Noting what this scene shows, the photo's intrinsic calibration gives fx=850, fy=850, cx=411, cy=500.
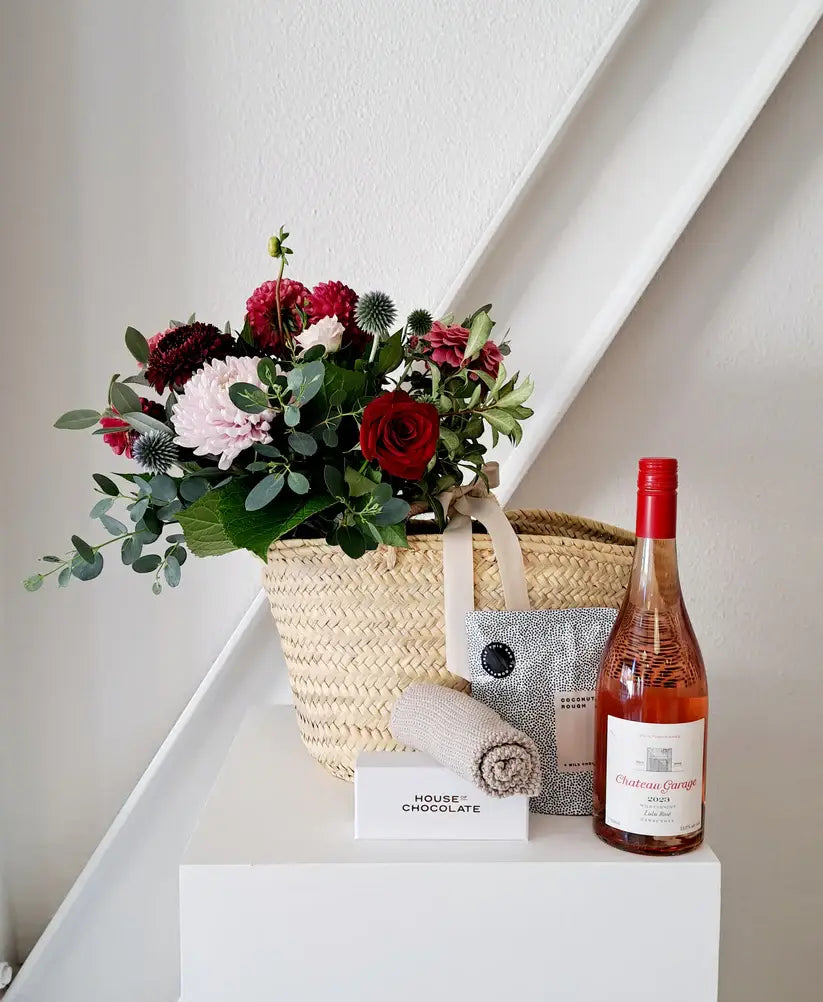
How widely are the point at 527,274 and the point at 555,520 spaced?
1.29 ft

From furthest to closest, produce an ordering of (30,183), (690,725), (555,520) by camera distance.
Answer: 1. (30,183)
2. (555,520)
3. (690,725)

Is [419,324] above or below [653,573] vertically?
above

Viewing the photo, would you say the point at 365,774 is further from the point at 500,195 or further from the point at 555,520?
the point at 500,195

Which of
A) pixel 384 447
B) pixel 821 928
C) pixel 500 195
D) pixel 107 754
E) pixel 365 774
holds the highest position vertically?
pixel 500 195

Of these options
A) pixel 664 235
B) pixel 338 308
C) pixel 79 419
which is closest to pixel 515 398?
pixel 338 308

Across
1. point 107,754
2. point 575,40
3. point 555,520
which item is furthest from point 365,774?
point 575,40

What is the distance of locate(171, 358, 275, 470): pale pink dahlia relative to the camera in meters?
0.63

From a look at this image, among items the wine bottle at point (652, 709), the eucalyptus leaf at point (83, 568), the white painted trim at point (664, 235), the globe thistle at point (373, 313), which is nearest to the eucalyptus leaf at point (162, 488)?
the eucalyptus leaf at point (83, 568)

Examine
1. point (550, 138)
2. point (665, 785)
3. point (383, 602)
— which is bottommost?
point (665, 785)

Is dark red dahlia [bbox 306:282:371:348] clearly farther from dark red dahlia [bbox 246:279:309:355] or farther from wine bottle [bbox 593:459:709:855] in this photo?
wine bottle [bbox 593:459:709:855]

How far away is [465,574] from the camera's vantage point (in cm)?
69

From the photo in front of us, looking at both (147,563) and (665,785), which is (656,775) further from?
(147,563)

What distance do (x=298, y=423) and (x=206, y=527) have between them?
0.36 feet

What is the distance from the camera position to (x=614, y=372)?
1.14m
